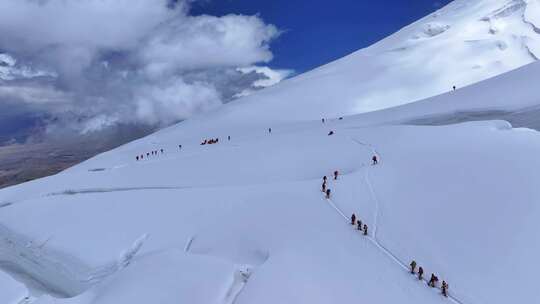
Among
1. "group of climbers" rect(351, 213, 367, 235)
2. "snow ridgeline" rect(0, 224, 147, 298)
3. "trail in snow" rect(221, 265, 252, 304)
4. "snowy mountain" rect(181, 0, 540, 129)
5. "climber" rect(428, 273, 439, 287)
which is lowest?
"snow ridgeline" rect(0, 224, 147, 298)

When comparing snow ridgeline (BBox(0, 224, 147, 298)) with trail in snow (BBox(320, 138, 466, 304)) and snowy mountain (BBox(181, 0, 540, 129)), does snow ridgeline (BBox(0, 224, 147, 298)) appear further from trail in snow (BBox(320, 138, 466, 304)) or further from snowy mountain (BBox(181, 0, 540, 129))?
snowy mountain (BBox(181, 0, 540, 129))

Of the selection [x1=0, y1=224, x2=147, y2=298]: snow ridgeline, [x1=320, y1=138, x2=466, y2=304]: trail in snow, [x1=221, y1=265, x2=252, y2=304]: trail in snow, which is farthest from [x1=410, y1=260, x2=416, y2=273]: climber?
[x1=0, y1=224, x2=147, y2=298]: snow ridgeline

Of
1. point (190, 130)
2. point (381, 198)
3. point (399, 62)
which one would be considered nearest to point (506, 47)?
point (399, 62)

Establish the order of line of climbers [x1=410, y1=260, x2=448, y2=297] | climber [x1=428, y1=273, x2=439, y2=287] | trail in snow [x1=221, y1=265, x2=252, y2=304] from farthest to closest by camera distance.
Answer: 1. trail in snow [x1=221, y1=265, x2=252, y2=304]
2. climber [x1=428, y1=273, x2=439, y2=287]
3. line of climbers [x1=410, y1=260, x2=448, y2=297]

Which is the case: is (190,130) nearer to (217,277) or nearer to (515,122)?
(515,122)

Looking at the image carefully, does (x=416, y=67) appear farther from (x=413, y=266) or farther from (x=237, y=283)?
(x=237, y=283)

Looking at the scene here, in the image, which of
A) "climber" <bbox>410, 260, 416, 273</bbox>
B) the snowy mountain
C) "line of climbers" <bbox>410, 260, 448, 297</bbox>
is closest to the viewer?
"line of climbers" <bbox>410, 260, 448, 297</bbox>
